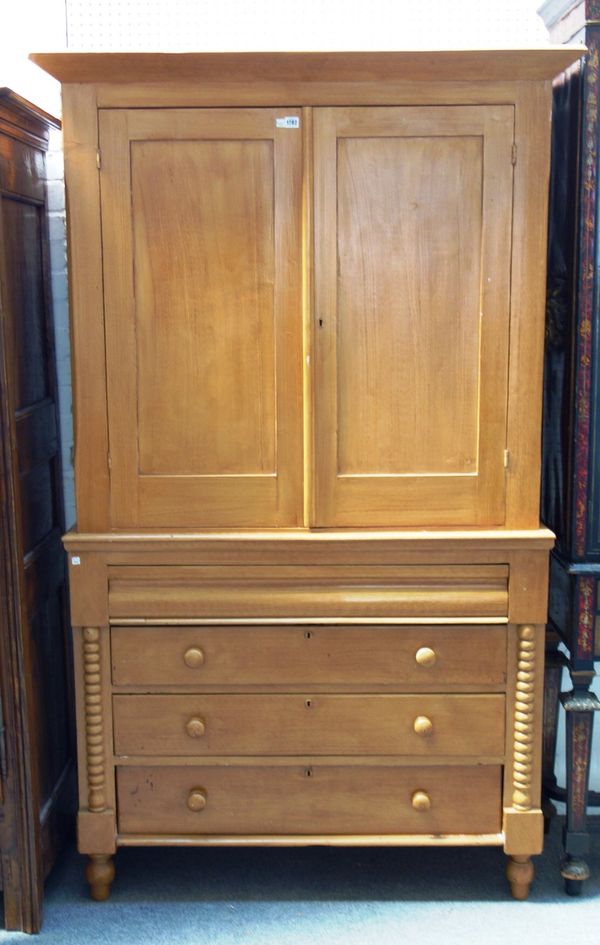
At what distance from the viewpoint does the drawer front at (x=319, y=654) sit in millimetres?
2549

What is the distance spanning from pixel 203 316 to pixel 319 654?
2.79 ft

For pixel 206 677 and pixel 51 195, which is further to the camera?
pixel 51 195

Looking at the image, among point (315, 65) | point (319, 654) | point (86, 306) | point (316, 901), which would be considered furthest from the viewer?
point (316, 901)

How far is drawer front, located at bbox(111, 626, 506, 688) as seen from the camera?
2549 mm

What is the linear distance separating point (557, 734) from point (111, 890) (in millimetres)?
1259

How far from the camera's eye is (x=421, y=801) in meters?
2.59

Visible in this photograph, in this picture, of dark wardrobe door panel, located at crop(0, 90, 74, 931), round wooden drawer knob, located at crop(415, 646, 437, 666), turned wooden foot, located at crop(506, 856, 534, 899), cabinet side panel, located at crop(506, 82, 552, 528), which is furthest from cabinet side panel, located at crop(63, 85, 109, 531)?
turned wooden foot, located at crop(506, 856, 534, 899)

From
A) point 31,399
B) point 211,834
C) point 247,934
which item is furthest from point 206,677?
point 31,399

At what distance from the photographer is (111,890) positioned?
8.89ft

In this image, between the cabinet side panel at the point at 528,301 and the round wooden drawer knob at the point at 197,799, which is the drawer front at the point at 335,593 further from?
the round wooden drawer knob at the point at 197,799

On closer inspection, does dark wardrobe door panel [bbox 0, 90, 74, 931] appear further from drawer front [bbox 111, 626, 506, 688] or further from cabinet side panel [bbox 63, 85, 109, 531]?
drawer front [bbox 111, 626, 506, 688]

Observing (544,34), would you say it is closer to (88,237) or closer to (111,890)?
(88,237)

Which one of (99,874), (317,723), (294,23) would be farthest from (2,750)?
(294,23)

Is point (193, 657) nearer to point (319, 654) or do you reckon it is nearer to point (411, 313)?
point (319, 654)
